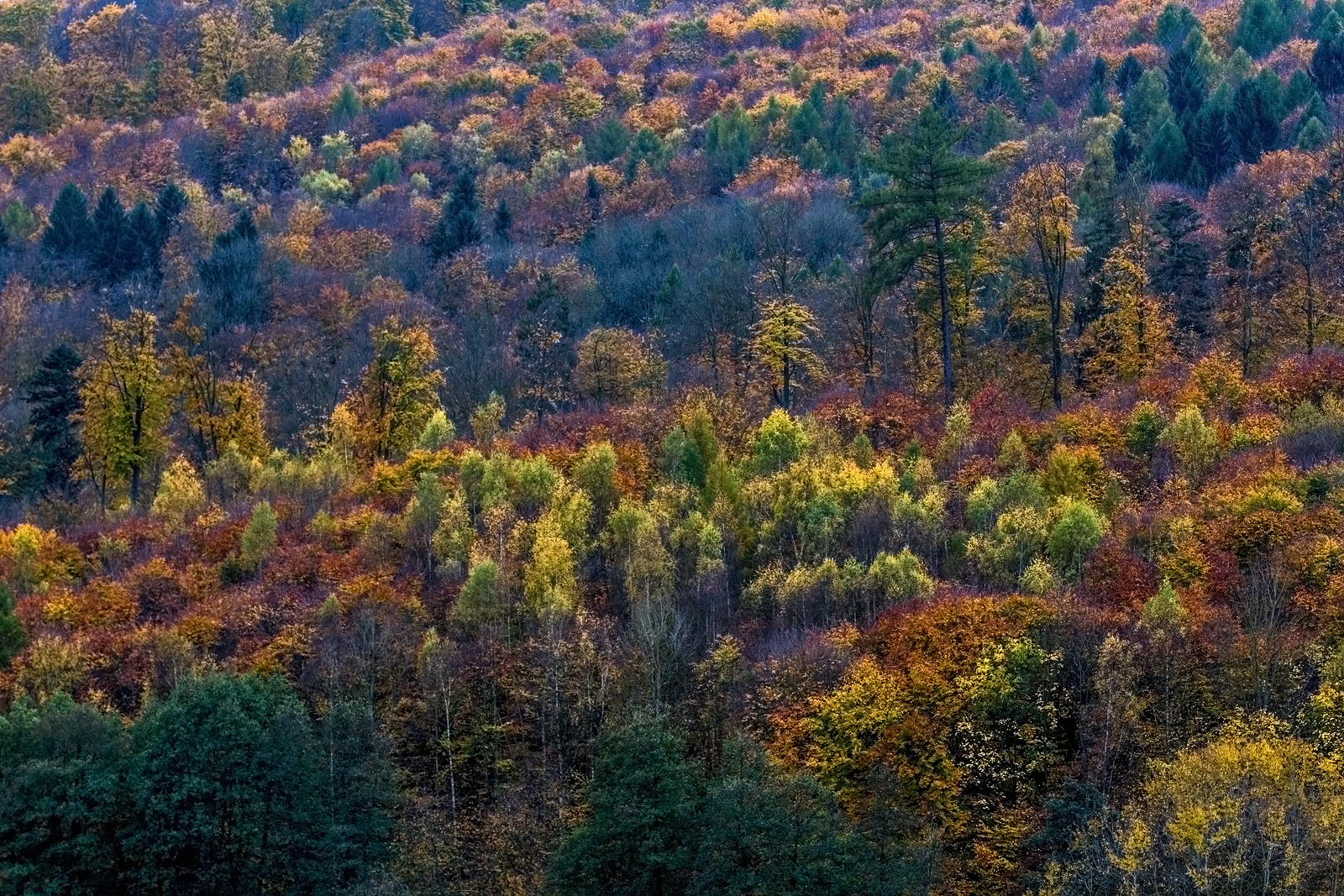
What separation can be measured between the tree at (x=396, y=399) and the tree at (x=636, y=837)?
28369mm

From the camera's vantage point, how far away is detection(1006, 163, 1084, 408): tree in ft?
201

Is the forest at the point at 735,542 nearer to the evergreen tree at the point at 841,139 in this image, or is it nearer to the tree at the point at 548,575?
the tree at the point at 548,575

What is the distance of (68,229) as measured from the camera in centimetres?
10800

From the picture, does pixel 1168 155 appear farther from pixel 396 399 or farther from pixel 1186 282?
pixel 396 399

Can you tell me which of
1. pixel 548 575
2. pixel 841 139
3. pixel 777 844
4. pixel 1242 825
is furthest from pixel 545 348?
pixel 841 139

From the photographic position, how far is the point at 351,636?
49.0 meters

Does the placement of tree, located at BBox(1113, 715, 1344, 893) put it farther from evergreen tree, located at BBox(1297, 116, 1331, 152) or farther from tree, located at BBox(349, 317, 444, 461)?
evergreen tree, located at BBox(1297, 116, 1331, 152)

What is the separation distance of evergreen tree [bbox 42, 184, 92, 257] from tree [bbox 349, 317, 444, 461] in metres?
48.5

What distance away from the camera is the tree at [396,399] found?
65.9 m

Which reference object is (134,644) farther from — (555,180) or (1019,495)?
(555,180)

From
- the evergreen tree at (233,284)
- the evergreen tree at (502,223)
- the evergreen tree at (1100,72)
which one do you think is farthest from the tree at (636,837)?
the evergreen tree at (1100,72)

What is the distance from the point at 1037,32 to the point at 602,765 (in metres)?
102

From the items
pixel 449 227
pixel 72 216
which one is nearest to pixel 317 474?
pixel 449 227

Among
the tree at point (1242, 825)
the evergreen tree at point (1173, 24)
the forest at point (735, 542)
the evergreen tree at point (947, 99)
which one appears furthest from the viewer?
the evergreen tree at point (1173, 24)
